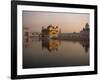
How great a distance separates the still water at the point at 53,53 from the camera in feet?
6.89

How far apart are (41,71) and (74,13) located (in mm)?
696

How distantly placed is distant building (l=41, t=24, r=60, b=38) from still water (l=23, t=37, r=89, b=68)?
51 mm

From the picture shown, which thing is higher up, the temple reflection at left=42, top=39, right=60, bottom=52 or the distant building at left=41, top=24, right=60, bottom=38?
the distant building at left=41, top=24, right=60, bottom=38

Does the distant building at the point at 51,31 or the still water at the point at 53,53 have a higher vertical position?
the distant building at the point at 51,31

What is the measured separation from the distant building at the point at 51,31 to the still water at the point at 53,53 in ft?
0.17

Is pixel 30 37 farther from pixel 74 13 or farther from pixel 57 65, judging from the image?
pixel 74 13

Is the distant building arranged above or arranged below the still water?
above

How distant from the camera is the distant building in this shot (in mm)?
2152

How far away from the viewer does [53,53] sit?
2178 millimetres

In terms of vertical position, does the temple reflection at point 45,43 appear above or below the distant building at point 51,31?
below

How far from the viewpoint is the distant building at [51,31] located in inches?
84.7

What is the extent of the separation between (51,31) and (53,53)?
225 millimetres

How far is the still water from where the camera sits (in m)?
2.10

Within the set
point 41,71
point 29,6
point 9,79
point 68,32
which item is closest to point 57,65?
point 41,71
